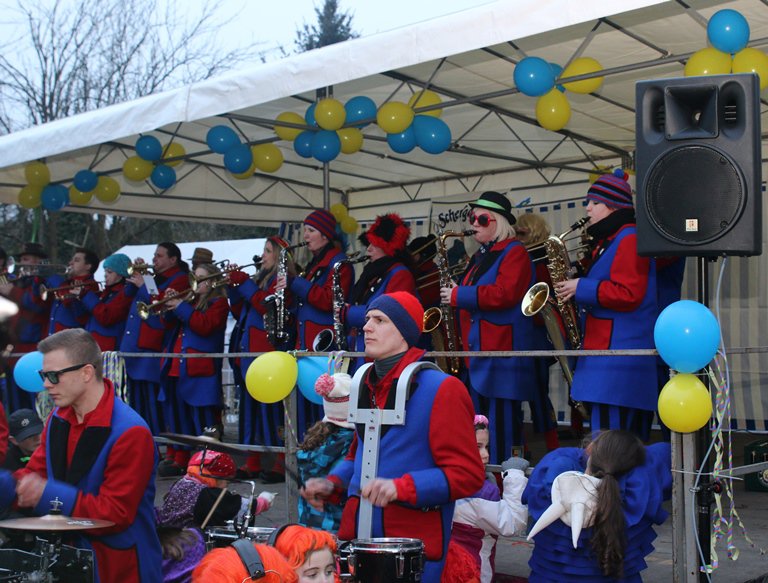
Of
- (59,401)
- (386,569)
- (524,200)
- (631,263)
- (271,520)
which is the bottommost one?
(271,520)

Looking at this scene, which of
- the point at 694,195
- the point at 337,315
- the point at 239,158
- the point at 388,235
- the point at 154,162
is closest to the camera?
the point at 694,195

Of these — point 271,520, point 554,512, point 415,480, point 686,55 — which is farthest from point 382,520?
point 686,55

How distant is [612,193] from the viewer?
200 inches

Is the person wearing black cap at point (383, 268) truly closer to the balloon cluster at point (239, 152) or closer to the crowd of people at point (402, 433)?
the crowd of people at point (402, 433)

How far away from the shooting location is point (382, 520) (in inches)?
132

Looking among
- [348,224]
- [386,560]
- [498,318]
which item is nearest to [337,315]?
[498,318]

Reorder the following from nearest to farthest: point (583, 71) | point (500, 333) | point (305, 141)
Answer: point (500, 333), point (583, 71), point (305, 141)

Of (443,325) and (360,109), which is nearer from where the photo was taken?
(443,325)

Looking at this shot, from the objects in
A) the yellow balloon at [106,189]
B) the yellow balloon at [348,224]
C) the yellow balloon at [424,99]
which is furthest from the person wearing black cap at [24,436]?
the yellow balloon at [348,224]

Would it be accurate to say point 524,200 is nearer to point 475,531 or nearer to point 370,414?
point 475,531

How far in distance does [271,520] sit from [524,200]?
16.6ft

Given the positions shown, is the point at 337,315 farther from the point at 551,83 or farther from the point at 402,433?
the point at 402,433

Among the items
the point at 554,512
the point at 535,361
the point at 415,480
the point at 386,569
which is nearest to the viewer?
the point at 386,569

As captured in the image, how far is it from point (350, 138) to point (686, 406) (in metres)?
5.01
